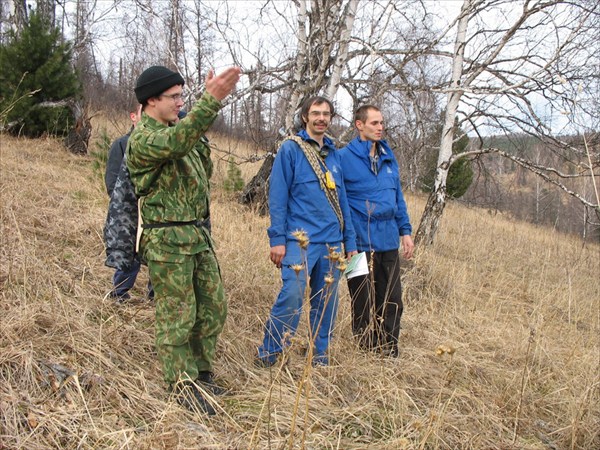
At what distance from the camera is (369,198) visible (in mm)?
3113

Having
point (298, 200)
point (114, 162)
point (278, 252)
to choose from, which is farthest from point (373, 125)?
point (114, 162)

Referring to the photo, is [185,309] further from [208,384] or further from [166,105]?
[166,105]

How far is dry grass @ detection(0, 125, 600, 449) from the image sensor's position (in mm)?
2018

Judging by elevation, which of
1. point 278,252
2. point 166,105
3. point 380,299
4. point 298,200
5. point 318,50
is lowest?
point 380,299

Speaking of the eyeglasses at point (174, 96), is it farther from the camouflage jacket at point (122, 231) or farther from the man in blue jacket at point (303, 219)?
the man in blue jacket at point (303, 219)

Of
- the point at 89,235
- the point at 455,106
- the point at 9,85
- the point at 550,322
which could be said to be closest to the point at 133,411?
the point at 89,235

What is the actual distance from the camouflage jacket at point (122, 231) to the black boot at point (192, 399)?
663 mm

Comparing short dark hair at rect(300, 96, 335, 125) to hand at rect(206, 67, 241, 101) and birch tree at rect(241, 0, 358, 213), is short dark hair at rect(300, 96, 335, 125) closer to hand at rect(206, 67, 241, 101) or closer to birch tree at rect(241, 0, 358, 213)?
hand at rect(206, 67, 241, 101)

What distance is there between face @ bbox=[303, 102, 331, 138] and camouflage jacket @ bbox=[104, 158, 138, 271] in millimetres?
1164

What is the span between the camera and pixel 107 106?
1334cm

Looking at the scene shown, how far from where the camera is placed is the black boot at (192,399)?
7.13 ft

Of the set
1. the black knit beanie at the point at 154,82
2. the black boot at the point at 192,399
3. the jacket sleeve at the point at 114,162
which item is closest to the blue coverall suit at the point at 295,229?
the black boot at the point at 192,399

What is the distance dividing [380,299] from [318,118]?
133 centimetres

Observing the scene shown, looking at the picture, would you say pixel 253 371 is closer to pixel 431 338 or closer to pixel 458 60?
pixel 431 338
